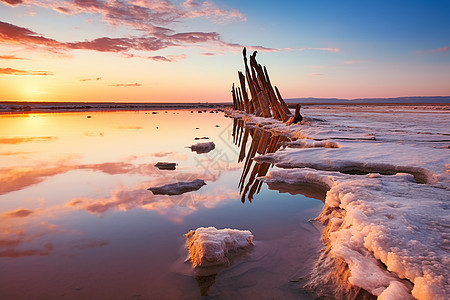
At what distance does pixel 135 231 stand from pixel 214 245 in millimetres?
1121

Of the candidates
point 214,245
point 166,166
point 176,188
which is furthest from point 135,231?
point 166,166

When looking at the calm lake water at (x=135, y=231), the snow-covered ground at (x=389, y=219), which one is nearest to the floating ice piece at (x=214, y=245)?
the calm lake water at (x=135, y=231)

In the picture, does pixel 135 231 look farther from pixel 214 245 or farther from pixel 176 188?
pixel 176 188

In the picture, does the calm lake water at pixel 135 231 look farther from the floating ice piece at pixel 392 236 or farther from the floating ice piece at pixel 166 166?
the floating ice piece at pixel 392 236

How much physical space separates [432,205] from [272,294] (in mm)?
2302

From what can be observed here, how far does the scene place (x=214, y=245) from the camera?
8.20 ft

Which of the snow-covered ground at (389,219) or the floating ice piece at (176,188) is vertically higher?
the snow-covered ground at (389,219)

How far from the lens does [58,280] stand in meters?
2.25

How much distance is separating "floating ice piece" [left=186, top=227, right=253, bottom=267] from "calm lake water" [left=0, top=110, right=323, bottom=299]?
10 cm

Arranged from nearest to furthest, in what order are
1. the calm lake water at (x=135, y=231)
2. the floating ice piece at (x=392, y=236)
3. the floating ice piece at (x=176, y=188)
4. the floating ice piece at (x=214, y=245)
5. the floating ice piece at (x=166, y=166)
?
the floating ice piece at (x=392, y=236), the calm lake water at (x=135, y=231), the floating ice piece at (x=214, y=245), the floating ice piece at (x=176, y=188), the floating ice piece at (x=166, y=166)

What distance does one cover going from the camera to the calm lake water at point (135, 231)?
2.18 meters

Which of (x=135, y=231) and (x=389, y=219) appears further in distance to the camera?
(x=135, y=231)

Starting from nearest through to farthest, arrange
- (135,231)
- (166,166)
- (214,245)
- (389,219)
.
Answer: (214,245) < (389,219) < (135,231) < (166,166)

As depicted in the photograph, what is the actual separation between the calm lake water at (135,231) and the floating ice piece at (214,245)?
0.10 metres
